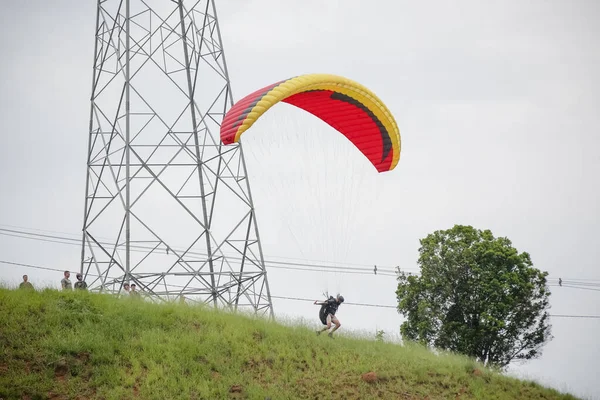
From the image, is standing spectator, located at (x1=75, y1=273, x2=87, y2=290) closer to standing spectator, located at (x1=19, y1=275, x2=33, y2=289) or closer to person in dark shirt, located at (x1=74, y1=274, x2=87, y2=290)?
person in dark shirt, located at (x1=74, y1=274, x2=87, y2=290)

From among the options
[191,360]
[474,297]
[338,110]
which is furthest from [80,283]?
[474,297]

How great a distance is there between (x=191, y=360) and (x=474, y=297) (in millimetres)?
21841

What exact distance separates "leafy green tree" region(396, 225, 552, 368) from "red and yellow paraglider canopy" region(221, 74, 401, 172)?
13.6 metres

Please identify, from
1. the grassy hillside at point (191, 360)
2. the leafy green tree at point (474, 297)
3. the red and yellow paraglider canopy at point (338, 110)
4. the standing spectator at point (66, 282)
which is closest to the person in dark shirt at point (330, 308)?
the grassy hillside at point (191, 360)

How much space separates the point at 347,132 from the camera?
1205 inches

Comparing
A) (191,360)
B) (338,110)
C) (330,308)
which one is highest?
(338,110)

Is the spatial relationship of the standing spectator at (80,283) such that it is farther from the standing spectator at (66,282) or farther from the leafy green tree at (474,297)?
the leafy green tree at (474,297)

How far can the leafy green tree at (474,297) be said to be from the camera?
4147cm

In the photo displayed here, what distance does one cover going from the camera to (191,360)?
23.6 metres

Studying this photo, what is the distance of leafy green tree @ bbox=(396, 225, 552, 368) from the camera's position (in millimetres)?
41469

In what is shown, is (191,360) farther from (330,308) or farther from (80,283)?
(80,283)

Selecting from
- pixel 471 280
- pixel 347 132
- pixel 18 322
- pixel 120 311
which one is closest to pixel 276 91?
pixel 347 132

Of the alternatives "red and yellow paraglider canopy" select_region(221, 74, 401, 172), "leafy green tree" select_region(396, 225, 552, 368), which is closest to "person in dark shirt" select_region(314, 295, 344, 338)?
"red and yellow paraglider canopy" select_region(221, 74, 401, 172)

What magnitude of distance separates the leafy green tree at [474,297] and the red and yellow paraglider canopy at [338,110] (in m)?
13.6
